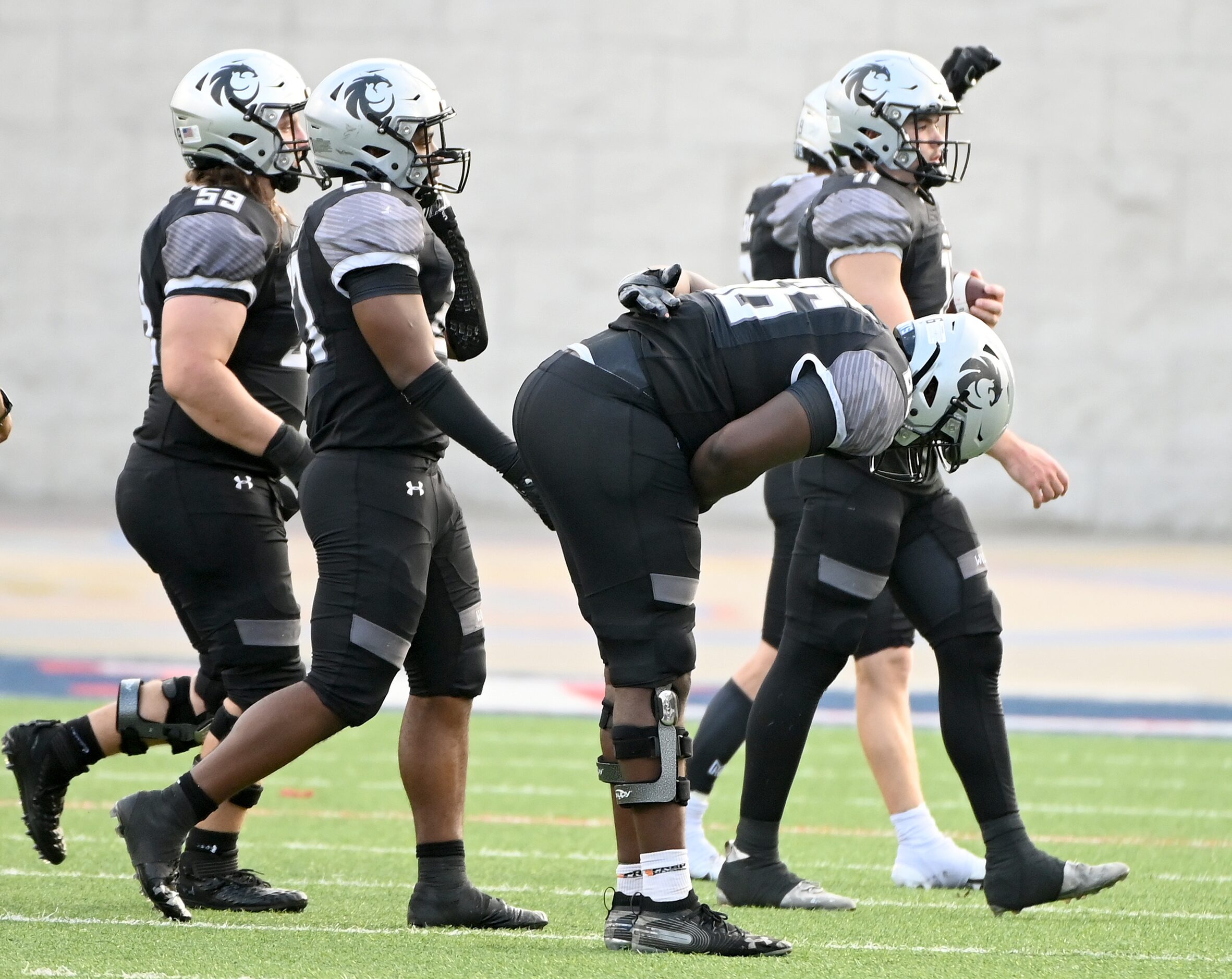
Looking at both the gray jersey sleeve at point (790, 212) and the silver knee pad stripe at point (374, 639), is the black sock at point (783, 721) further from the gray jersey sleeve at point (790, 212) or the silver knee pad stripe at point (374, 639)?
the gray jersey sleeve at point (790, 212)

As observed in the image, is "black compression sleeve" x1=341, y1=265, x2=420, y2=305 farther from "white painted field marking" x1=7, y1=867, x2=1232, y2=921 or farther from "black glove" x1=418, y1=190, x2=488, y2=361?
"white painted field marking" x1=7, y1=867, x2=1232, y2=921

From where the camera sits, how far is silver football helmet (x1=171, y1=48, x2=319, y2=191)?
417cm

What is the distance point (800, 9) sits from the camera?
53.9 feet

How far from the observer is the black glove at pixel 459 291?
3.98 meters

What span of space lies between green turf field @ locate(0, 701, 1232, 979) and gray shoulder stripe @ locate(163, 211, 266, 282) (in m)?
1.41

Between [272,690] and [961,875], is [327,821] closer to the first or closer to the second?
[272,690]

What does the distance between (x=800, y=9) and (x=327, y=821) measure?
12.5 metres

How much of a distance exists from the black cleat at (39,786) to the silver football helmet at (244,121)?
1.44 metres

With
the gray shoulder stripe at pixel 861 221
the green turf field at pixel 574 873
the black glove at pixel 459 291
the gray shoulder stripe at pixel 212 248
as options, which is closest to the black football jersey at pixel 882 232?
the gray shoulder stripe at pixel 861 221

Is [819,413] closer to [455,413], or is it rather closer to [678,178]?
[455,413]

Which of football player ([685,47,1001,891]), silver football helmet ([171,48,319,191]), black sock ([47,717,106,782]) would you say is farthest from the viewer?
football player ([685,47,1001,891])

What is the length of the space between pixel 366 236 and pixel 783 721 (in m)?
1.50

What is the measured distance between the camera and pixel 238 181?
4.20 meters

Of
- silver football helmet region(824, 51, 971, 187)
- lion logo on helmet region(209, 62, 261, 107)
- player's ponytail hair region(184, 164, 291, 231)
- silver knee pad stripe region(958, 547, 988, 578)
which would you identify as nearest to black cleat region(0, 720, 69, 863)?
player's ponytail hair region(184, 164, 291, 231)
